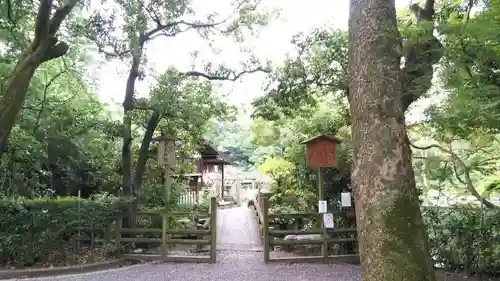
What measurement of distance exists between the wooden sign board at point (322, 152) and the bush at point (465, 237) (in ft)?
6.60

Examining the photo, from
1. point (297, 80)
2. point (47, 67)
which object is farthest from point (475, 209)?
point (47, 67)

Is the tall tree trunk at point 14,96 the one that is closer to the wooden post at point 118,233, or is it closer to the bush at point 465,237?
the wooden post at point 118,233

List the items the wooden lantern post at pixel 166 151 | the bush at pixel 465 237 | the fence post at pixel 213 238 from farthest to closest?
the wooden lantern post at pixel 166 151, the fence post at pixel 213 238, the bush at pixel 465 237

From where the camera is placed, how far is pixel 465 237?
7.16 metres

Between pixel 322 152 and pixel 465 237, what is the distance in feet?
9.78

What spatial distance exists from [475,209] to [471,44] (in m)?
3.54

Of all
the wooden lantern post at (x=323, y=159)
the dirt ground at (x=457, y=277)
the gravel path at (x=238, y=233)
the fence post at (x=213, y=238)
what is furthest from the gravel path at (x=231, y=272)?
the dirt ground at (x=457, y=277)

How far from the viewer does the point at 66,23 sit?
32.2 ft

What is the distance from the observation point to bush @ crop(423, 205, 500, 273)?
22.5ft

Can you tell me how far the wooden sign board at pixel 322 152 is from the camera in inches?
348

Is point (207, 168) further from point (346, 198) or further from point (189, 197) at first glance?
point (346, 198)

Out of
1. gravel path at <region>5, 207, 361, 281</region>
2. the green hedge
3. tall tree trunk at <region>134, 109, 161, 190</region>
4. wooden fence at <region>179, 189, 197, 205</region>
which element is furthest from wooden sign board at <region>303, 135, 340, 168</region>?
wooden fence at <region>179, 189, 197, 205</region>

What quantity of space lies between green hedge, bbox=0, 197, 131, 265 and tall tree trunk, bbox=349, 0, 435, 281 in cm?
673

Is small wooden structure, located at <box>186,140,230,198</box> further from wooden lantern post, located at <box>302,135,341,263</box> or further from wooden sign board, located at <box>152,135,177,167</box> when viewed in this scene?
wooden lantern post, located at <box>302,135,341,263</box>
